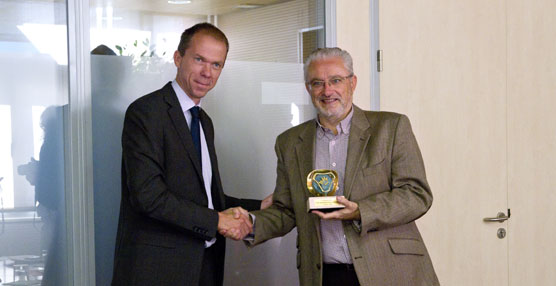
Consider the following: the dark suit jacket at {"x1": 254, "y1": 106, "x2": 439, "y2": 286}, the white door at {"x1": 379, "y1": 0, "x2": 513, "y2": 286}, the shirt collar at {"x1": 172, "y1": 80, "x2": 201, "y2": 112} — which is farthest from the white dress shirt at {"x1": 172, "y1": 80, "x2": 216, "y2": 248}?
the white door at {"x1": 379, "y1": 0, "x2": 513, "y2": 286}

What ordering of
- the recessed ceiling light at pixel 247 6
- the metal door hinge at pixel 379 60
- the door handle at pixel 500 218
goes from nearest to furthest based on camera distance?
the recessed ceiling light at pixel 247 6
the metal door hinge at pixel 379 60
the door handle at pixel 500 218

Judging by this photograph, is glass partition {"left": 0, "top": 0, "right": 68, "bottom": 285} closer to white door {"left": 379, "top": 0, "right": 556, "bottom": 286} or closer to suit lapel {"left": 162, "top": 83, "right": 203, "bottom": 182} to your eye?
suit lapel {"left": 162, "top": 83, "right": 203, "bottom": 182}

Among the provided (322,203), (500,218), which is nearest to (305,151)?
(322,203)

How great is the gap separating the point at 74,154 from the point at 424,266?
1.48m

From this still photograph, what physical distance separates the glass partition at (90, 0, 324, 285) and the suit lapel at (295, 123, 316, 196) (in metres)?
0.49

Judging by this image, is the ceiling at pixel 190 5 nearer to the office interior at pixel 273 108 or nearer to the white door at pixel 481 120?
the office interior at pixel 273 108

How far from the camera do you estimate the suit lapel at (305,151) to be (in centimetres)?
297

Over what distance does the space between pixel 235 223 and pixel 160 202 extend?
1.17 feet

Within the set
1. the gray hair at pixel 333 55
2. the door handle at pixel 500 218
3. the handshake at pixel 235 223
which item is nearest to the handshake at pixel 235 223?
the handshake at pixel 235 223

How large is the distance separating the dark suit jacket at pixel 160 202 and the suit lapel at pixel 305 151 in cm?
40

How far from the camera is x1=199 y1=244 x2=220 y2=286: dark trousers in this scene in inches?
115

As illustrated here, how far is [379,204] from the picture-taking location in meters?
2.79

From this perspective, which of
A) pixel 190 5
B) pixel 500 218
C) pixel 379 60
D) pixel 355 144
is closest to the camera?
pixel 355 144

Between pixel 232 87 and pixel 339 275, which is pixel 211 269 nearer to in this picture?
pixel 339 275
